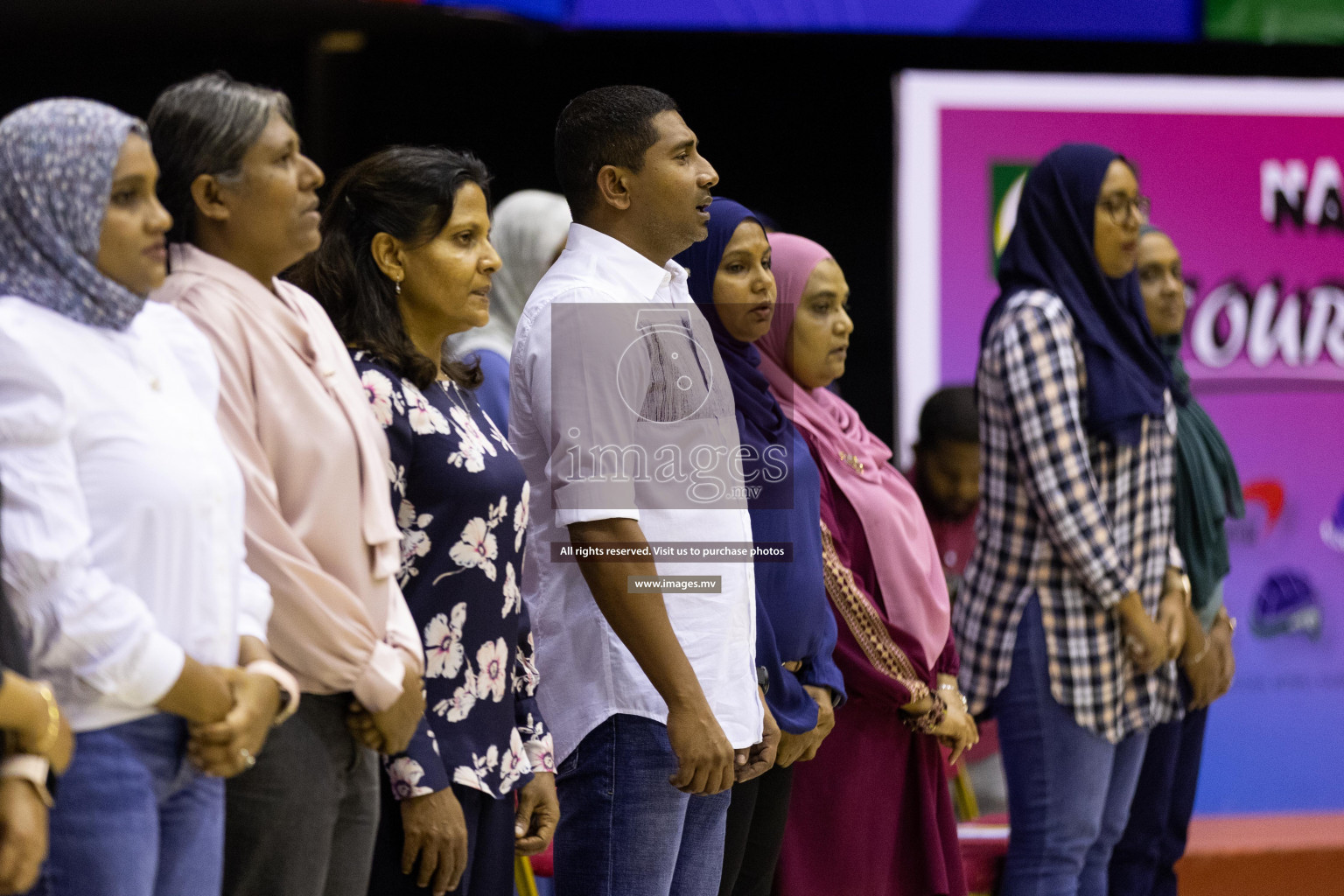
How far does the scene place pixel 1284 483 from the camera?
537 cm

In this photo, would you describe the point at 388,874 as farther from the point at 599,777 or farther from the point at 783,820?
the point at 783,820

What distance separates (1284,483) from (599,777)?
3669 mm

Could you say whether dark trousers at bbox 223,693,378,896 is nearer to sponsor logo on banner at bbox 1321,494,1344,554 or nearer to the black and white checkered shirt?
the black and white checkered shirt

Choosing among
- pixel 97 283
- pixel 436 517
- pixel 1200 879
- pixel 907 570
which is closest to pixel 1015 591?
pixel 907 570

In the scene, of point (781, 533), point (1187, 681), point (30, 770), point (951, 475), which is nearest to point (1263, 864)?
point (1187, 681)

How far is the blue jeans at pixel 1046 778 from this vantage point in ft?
11.0

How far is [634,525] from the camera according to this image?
242 centimetres

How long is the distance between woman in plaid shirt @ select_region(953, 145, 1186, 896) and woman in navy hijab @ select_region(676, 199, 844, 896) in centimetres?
60

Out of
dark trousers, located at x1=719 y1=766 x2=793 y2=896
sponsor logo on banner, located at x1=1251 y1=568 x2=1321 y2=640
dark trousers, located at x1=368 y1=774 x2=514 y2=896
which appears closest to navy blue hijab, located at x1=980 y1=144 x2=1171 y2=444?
dark trousers, located at x1=719 y1=766 x2=793 y2=896

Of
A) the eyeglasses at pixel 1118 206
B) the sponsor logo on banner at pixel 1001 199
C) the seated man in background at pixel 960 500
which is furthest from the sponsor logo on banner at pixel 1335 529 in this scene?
the eyeglasses at pixel 1118 206

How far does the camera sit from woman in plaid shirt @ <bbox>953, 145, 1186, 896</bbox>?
334cm

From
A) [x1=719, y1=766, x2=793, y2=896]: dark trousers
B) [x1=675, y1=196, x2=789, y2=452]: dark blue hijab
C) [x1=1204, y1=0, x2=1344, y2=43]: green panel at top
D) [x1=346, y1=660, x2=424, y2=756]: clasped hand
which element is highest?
[x1=1204, y1=0, x2=1344, y2=43]: green panel at top

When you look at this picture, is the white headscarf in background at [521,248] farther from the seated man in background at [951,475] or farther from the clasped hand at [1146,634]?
the clasped hand at [1146,634]

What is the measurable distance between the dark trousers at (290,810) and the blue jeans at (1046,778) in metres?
1.77
